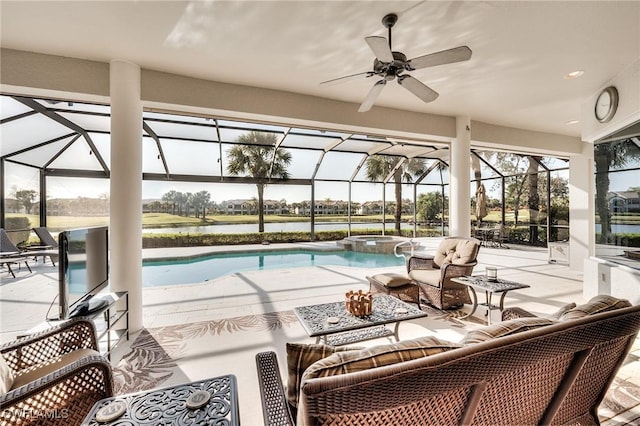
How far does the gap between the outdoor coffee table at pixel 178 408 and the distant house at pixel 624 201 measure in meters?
5.11

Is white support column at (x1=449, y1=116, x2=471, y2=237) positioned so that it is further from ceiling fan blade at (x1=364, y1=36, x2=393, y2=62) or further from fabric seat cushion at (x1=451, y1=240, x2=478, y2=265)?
ceiling fan blade at (x1=364, y1=36, x2=393, y2=62)

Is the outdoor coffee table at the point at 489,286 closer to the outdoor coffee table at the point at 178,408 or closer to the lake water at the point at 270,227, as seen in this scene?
the outdoor coffee table at the point at 178,408

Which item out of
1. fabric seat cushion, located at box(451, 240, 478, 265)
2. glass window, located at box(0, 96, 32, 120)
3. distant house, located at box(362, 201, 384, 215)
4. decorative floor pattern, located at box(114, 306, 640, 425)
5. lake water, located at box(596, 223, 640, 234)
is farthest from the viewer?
distant house, located at box(362, 201, 384, 215)

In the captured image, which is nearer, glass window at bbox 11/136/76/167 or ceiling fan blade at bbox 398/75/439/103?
ceiling fan blade at bbox 398/75/439/103

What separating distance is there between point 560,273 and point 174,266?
9.95 meters

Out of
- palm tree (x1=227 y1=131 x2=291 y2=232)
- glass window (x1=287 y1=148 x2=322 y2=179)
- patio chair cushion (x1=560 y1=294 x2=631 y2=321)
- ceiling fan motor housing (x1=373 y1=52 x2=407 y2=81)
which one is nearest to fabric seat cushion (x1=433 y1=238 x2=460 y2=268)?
ceiling fan motor housing (x1=373 y1=52 x2=407 y2=81)

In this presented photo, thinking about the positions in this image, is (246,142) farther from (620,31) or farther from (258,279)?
(620,31)

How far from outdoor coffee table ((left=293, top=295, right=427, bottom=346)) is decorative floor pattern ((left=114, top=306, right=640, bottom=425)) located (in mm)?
945

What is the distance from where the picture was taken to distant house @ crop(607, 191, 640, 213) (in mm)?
3621

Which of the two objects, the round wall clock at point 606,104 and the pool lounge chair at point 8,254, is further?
the pool lounge chair at point 8,254

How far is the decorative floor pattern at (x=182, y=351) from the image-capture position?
6.84ft

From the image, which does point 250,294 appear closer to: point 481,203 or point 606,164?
point 606,164

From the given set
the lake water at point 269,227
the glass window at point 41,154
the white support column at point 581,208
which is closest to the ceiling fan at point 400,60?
the white support column at point 581,208

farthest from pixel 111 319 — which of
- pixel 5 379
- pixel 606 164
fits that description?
pixel 606 164
